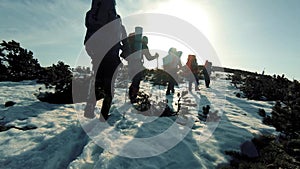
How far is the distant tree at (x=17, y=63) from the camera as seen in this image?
10.0 m

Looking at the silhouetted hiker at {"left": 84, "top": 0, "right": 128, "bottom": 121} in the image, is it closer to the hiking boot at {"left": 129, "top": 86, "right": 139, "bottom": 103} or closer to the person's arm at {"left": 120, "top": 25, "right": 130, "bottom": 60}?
the person's arm at {"left": 120, "top": 25, "right": 130, "bottom": 60}

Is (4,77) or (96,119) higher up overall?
(4,77)

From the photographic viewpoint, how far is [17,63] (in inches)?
411

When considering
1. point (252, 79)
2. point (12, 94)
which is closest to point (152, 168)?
point (12, 94)

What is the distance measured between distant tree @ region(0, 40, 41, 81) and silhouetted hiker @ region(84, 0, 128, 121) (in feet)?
23.6

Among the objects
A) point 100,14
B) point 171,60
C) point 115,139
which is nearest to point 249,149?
point 115,139

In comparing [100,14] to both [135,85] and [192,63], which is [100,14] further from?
[192,63]

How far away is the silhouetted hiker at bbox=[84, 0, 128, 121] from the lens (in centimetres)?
450

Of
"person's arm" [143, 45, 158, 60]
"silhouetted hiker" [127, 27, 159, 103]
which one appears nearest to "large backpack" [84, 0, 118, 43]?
"silhouetted hiker" [127, 27, 159, 103]

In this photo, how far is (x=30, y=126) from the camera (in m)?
4.21

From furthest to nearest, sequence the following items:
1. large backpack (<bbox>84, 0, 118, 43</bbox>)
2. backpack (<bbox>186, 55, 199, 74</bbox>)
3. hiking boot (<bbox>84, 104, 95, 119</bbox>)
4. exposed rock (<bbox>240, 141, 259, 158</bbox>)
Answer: backpack (<bbox>186, 55, 199, 74</bbox>) → hiking boot (<bbox>84, 104, 95, 119</bbox>) → large backpack (<bbox>84, 0, 118, 43</bbox>) → exposed rock (<bbox>240, 141, 259, 158</bbox>)

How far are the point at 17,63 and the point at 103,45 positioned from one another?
7957 mm

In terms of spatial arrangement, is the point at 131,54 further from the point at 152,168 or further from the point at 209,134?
the point at 152,168

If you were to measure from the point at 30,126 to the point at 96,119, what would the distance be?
1313mm
